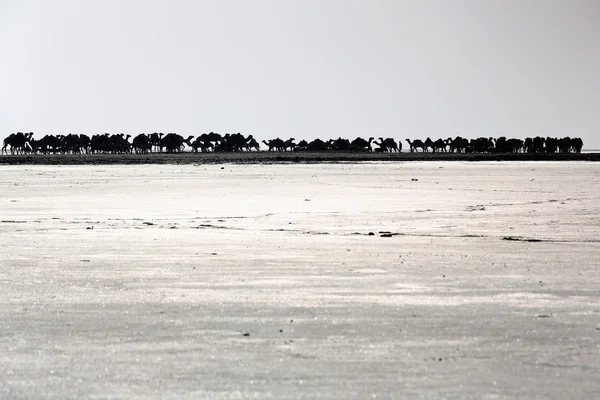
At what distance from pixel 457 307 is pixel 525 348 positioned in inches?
66.5

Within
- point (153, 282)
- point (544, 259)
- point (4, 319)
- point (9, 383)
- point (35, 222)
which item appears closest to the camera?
point (9, 383)

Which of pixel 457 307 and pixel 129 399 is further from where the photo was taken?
pixel 457 307

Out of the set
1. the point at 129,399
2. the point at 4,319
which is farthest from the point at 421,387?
the point at 4,319

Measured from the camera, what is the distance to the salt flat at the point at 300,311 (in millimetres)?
5961

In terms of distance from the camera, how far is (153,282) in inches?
400

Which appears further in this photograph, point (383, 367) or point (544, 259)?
point (544, 259)

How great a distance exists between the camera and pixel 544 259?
12.0 metres

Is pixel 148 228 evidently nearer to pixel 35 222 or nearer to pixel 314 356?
pixel 35 222

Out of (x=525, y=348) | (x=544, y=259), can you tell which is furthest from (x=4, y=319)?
(x=544, y=259)

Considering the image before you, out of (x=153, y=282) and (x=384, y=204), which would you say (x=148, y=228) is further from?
(x=384, y=204)

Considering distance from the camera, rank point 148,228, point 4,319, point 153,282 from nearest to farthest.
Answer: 1. point 4,319
2. point 153,282
3. point 148,228

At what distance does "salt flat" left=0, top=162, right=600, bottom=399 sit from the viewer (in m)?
5.96

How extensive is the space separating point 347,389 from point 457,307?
2.89 metres

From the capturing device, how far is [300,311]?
8281 mm
